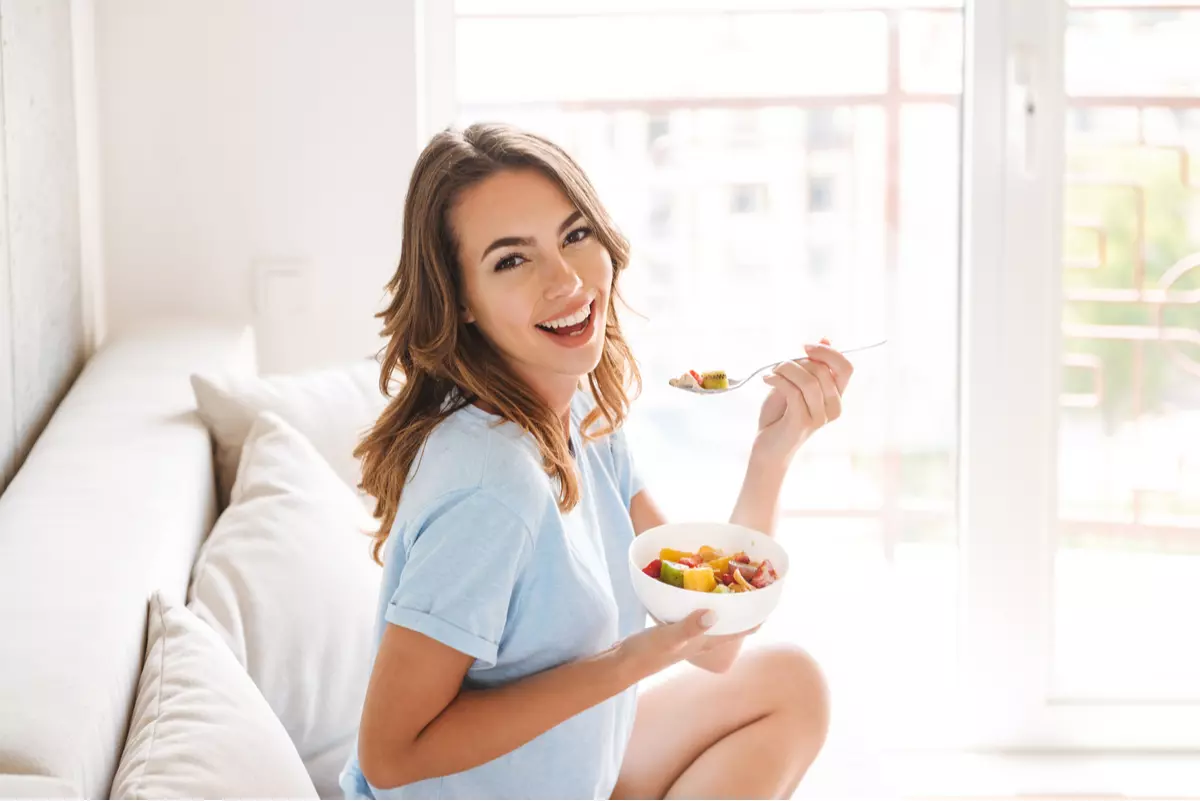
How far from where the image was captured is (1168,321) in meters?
2.46

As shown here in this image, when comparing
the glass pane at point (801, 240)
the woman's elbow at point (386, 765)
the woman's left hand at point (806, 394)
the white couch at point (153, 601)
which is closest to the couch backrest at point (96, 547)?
the white couch at point (153, 601)

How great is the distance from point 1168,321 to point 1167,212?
0.70ft

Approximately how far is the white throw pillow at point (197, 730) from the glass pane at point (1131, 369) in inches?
72.2

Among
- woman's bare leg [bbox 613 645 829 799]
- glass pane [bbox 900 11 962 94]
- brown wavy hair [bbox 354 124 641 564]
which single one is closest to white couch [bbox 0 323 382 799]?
brown wavy hair [bbox 354 124 641 564]

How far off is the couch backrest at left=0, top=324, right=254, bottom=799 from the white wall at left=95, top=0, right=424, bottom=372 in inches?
11.3

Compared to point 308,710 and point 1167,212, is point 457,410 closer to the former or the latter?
point 308,710

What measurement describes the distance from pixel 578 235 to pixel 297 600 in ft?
1.89

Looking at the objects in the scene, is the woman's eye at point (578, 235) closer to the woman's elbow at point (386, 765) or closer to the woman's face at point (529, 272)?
the woman's face at point (529, 272)

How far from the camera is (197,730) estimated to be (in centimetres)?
103

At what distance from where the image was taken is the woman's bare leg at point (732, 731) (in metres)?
1.52

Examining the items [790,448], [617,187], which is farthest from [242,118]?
[790,448]

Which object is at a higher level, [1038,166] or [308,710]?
[1038,166]

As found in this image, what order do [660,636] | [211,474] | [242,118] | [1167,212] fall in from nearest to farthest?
1. [660,636]
2. [211,474]
3. [242,118]
4. [1167,212]

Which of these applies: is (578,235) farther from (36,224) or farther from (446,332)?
(36,224)
